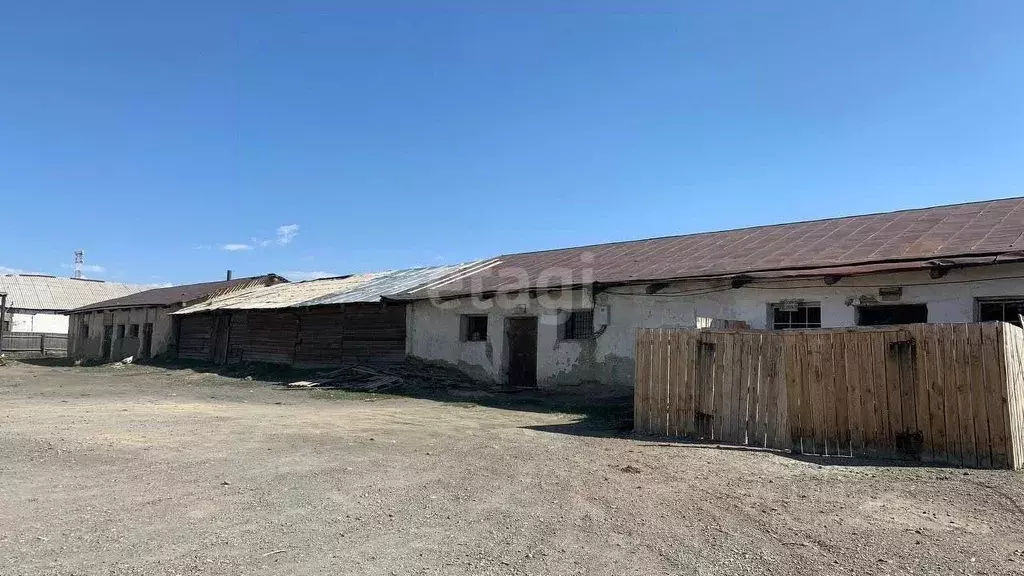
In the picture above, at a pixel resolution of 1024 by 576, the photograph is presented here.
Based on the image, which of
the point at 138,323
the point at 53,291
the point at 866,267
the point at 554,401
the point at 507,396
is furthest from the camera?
the point at 53,291

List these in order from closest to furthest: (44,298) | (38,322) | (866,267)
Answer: (866,267)
(38,322)
(44,298)

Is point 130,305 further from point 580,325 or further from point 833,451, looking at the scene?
point 833,451

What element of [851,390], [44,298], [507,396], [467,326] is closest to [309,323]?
[467,326]

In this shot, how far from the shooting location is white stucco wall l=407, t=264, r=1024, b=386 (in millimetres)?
11508

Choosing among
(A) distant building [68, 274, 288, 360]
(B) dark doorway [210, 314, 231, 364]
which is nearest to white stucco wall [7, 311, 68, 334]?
(A) distant building [68, 274, 288, 360]

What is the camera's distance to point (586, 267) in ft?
60.1

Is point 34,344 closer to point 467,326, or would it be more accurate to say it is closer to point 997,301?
point 467,326

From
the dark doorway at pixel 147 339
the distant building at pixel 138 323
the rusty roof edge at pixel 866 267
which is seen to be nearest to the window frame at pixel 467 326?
the rusty roof edge at pixel 866 267

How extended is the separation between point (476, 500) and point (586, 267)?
43.1ft

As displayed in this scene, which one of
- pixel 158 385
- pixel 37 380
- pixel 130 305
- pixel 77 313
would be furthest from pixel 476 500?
pixel 77 313

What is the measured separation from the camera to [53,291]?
1969 inches

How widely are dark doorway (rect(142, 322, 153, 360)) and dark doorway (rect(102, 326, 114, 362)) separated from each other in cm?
333

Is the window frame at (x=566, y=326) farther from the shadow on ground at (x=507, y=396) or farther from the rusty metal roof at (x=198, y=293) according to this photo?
the rusty metal roof at (x=198, y=293)

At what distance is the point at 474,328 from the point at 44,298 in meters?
43.7
